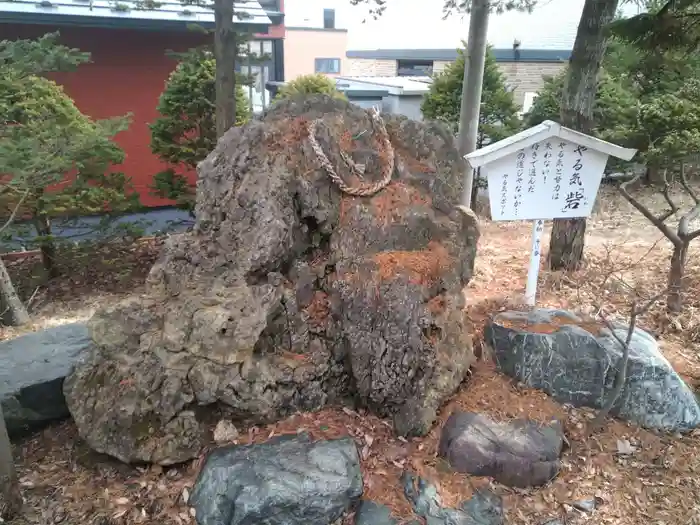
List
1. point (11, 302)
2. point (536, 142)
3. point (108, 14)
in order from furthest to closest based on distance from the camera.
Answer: point (108, 14) < point (11, 302) < point (536, 142)

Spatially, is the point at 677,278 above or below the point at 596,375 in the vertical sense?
above

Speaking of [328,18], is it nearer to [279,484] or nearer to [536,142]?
[536,142]

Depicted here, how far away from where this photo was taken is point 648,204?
10891 millimetres

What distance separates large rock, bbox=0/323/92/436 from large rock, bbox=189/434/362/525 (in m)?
1.58

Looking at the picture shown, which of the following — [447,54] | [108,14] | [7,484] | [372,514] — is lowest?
[372,514]

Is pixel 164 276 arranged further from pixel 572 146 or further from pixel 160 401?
pixel 572 146

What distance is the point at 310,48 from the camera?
94.4ft

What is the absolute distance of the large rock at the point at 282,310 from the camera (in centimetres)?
357

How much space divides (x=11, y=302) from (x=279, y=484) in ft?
16.9

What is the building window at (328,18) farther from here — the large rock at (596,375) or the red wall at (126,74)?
the large rock at (596,375)

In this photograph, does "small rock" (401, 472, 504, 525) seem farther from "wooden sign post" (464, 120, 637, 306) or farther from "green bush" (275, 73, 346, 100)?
"green bush" (275, 73, 346, 100)

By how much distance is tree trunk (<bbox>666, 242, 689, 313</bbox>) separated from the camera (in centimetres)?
562

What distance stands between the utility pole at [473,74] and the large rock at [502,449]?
402cm

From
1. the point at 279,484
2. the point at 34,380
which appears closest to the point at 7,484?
the point at 34,380
